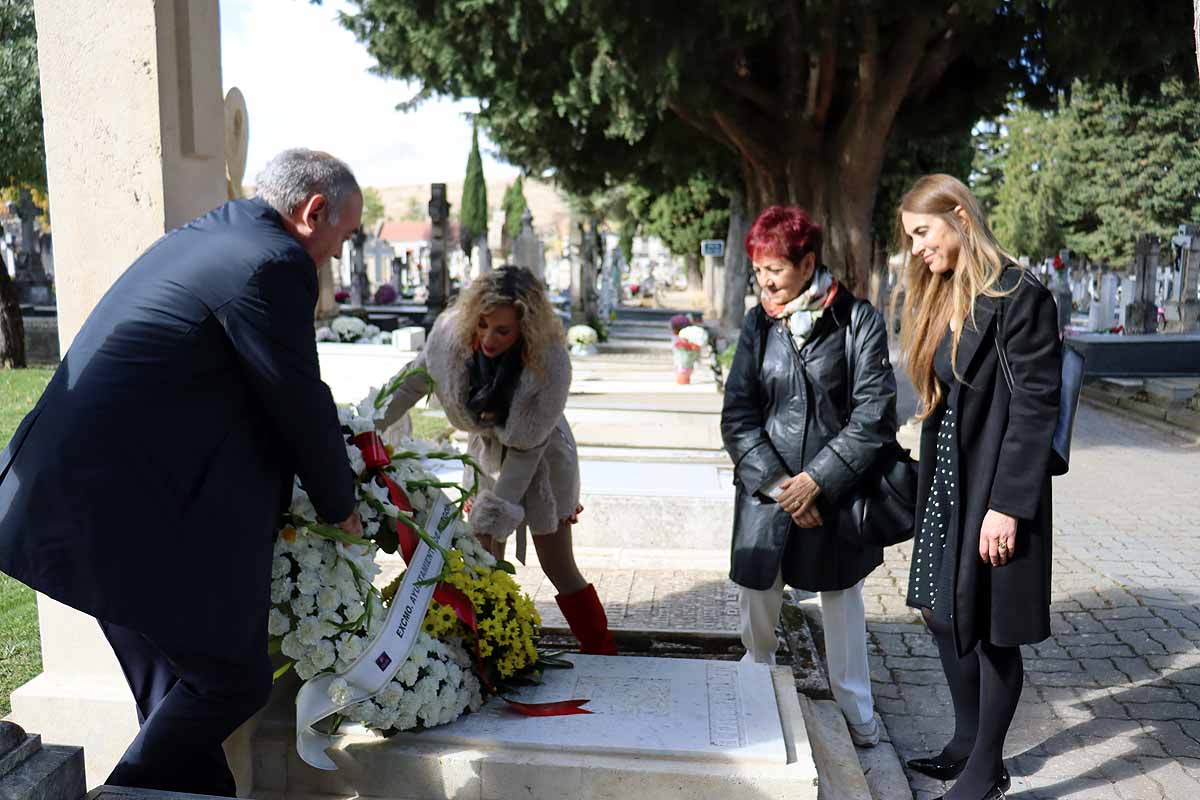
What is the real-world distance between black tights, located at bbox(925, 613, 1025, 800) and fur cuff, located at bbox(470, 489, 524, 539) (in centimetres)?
155

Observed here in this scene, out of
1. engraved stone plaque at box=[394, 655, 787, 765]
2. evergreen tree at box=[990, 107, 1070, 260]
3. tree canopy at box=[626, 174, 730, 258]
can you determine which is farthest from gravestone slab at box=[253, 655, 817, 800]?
evergreen tree at box=[990, 107, 1070, 260]

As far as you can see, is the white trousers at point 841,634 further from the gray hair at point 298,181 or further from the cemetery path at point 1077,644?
the gray hair at point 298,181

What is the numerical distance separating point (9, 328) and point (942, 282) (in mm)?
16934

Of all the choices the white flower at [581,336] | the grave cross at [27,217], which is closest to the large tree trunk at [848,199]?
the white flower at [581,336]

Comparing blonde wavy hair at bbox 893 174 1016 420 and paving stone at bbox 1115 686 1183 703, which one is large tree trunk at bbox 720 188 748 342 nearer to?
paving stone at bbox 1115 686 1183 703

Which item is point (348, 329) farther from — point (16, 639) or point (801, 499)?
point (801, 499)

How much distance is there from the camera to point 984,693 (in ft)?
10.8

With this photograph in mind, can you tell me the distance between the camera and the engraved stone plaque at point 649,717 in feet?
9.52

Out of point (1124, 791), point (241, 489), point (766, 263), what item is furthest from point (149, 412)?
point (1124, 791)

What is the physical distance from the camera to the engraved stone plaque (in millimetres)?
2902

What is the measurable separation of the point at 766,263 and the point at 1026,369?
1.01 m

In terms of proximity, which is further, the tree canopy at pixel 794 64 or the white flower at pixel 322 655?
the tree canopy at pixel 794 64

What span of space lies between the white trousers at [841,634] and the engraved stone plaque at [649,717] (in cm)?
41

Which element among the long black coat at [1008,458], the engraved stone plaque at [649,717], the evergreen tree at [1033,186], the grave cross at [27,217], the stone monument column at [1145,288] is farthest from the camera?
the evergreen tree at [1033,186]
